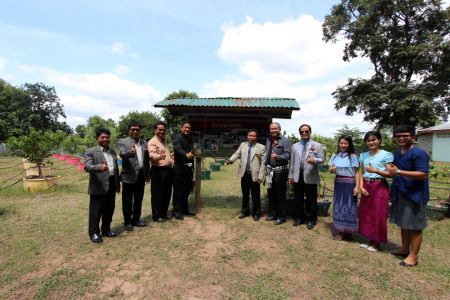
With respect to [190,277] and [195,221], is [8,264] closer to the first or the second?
[190,277]

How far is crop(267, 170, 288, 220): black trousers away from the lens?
543 cm

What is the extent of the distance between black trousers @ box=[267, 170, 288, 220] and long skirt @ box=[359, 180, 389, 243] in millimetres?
1509

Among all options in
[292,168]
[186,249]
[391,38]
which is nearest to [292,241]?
[292,168]

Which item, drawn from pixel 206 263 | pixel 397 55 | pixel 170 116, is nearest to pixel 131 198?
pixel 206 263

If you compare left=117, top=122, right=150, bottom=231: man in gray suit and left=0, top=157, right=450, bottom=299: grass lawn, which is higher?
left=117, top=122, right=150, bottom=231: man in gray suit

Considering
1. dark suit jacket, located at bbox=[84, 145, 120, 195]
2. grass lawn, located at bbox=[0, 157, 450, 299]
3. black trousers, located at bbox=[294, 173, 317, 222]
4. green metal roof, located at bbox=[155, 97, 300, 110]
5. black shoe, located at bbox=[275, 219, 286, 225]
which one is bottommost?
grass lawn, located at bbox=[0, 157, 450, 299]

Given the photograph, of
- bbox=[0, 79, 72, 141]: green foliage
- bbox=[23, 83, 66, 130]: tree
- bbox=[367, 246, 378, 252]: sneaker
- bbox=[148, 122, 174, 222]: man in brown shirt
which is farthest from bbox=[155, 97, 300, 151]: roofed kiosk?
bbox=[23, 83, 66, 130]: tree

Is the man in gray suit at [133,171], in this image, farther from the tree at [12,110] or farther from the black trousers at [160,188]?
the tree at [12,110]

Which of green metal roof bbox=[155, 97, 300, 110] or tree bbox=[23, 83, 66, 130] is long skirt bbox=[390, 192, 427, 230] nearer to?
green metal roof bbox=[155, 97, 300, 110]

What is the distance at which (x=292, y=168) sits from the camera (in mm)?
5254

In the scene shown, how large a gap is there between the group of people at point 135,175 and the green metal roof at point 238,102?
0.80 m

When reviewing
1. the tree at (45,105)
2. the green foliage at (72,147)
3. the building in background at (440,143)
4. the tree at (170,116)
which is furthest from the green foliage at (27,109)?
the building in background at (440,143)

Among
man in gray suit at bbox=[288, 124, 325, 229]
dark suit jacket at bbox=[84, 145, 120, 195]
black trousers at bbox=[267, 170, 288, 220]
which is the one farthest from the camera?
black trousers at bbox=[267, 170, 288, 220]

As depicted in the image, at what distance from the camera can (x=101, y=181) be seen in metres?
4.25
